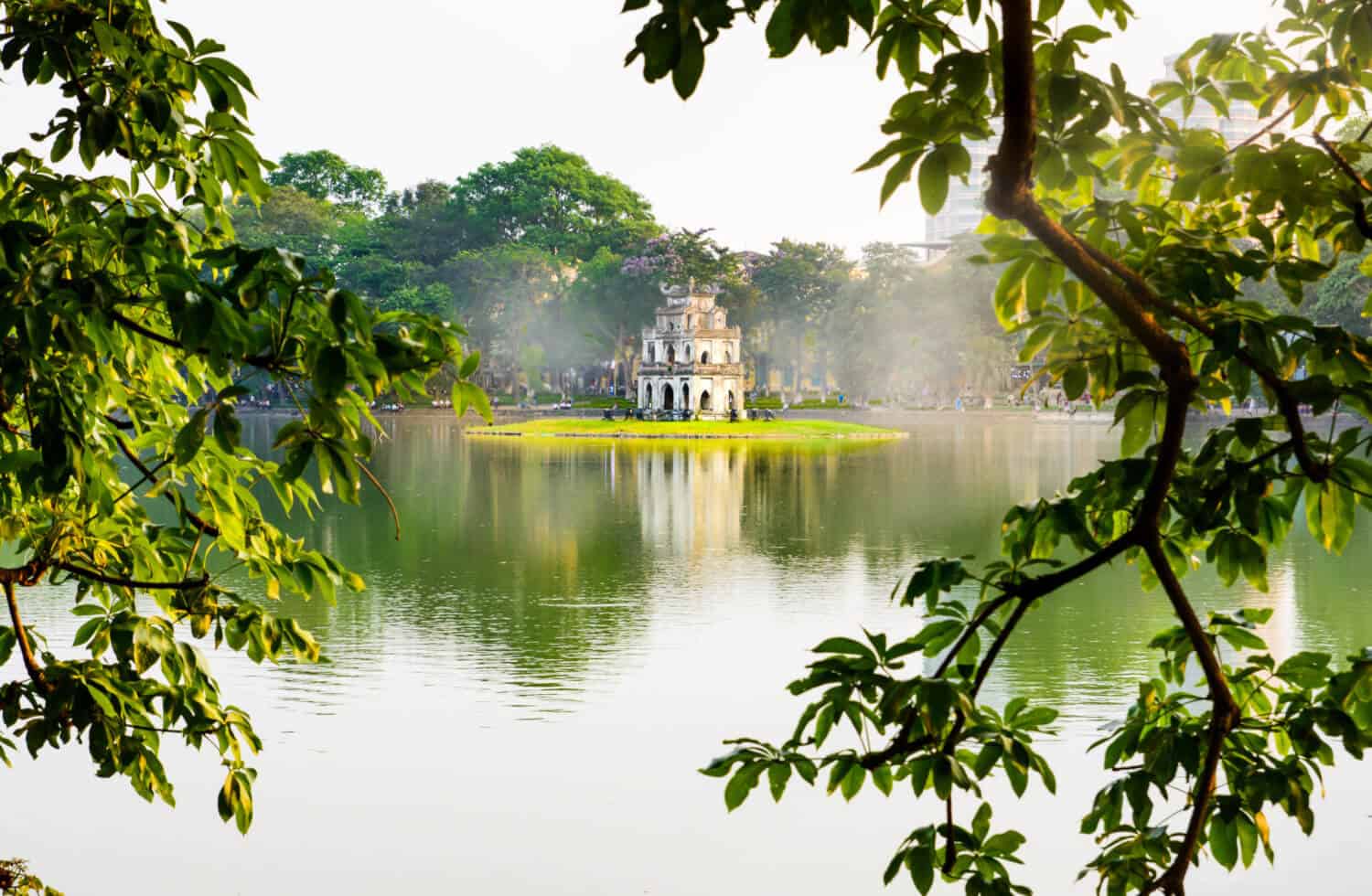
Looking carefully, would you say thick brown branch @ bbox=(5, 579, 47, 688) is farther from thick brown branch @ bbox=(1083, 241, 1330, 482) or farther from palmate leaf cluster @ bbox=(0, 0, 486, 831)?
thick brown branch @ bbox=(1083, 241, 1330, 482)

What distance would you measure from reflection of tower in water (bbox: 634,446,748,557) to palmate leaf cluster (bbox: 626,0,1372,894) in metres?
11.3

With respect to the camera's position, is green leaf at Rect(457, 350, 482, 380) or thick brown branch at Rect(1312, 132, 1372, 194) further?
green leaf at Rect(457, 350, 482, 380)

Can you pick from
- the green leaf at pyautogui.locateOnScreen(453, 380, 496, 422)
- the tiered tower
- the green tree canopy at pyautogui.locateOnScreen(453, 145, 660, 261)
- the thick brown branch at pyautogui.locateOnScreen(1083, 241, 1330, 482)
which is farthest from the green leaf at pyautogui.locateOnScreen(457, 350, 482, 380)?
the green tree canopy at pyautogui.locateOnScreen(453, 145, 660, 261)

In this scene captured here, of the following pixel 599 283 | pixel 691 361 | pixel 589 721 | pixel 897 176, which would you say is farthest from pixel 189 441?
pixel 599 283

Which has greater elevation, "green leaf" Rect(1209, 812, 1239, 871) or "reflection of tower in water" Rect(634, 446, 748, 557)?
"green leaf" Rect(1209, 812, 1239, 871)

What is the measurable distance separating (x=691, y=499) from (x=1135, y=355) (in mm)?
16848

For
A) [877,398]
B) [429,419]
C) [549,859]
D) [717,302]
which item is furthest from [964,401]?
[549,859]

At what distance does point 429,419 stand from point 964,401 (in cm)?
2084

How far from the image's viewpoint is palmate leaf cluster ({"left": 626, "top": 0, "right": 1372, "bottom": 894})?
1.53 m

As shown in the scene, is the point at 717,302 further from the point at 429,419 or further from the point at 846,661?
the point at 846,661

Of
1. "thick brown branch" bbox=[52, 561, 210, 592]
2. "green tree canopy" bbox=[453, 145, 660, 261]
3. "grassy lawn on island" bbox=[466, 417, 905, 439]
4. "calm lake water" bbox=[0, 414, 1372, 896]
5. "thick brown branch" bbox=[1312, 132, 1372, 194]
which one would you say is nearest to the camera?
"thick brown branch" bbox=[1312, 132, 1372, 194]

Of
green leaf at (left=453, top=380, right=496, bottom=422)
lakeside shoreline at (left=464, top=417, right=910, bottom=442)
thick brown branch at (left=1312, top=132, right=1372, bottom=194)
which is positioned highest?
thick brown branch at (left=1312, top=132, right=1372, bottom=194)

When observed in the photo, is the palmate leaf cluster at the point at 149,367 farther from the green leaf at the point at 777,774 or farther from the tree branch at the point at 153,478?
the green leaf at the point at 777,774

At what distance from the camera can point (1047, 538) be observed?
1959 millimetres
